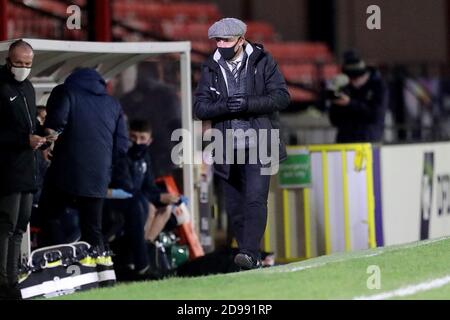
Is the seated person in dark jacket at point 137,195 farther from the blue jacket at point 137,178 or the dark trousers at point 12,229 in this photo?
the dark trousers at point 12,229

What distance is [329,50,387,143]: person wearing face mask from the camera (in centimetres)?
1817

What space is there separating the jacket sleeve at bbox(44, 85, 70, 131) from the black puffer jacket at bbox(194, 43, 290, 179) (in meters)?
1.33

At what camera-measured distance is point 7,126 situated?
40.3ft

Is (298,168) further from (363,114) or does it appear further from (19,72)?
(19,72)

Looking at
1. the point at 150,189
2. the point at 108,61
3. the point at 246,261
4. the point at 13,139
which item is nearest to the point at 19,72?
the point at 13,139

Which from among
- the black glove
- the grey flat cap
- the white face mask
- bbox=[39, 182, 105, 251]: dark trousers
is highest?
the grey flat cap

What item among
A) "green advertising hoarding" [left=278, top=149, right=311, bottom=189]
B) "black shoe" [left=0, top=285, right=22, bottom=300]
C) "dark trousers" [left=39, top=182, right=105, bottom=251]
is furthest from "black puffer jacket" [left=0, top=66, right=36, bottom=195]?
"green advertising hoarding" [left=278, top=149, right=311, bottom=189]

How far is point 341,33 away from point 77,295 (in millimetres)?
20847

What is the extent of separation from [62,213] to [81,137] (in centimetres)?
84

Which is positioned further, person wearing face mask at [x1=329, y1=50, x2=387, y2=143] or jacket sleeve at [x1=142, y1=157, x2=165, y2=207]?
person wearing face mask at [x1=329, y1=50, x2=387, y2=143]

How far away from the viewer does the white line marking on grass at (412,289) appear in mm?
10311

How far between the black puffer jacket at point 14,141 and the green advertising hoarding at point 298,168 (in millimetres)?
4406

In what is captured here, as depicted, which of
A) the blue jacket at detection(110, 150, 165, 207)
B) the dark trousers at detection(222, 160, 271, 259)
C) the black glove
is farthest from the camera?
the blue jacket at detection(110, 150, 165, 207)

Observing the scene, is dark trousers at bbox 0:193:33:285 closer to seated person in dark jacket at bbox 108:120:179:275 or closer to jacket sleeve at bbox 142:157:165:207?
seated person in dark jacket at bbox 108:120:179:275
